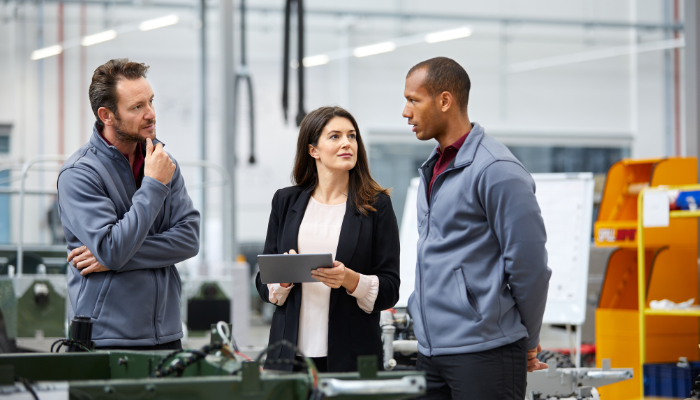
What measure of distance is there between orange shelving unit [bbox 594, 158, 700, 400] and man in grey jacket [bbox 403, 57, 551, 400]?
186cm

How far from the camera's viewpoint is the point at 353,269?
2.01m

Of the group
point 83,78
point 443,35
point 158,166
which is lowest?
point 158,166

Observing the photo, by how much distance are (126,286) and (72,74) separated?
307 inches

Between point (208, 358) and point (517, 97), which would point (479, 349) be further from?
point (517, 97)

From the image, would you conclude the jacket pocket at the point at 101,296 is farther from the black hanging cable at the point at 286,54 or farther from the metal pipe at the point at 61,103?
the metal pipe at the point at 61,103

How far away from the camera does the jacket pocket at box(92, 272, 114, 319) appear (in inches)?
72.8

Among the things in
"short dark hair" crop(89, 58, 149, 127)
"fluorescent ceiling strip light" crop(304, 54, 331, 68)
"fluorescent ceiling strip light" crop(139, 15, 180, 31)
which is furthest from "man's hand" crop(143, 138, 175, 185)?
"fluorescent ceiling strip light" crop(304, 54, 331, 68)

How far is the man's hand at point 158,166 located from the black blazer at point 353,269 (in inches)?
14.2

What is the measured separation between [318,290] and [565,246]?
196cm

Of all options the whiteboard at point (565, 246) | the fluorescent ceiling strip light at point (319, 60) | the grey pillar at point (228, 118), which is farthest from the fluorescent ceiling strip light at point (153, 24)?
the whiteboard at point (565, 246)

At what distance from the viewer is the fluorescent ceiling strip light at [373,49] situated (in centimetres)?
970

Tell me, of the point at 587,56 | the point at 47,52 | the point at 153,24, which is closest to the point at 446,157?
the point at 153,24

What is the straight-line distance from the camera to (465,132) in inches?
76.6

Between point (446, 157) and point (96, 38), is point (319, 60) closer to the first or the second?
point (96, 38)
